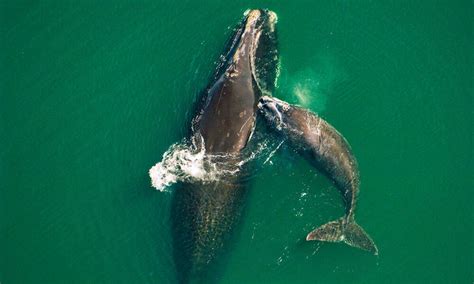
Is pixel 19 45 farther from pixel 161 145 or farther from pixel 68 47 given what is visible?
pixel 161 145

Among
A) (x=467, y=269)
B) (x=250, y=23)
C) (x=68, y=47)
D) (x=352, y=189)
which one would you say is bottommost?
(x=467, y=269)

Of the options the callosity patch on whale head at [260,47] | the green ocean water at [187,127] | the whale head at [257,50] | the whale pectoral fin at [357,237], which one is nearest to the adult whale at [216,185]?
the whale head at [257,50]

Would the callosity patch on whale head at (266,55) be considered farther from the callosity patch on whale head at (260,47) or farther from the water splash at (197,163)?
the water splash at (197,163)

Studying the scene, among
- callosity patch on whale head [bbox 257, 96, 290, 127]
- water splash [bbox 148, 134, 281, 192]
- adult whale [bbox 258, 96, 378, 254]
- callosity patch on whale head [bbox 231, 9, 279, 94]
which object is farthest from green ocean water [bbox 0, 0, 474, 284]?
callosity patch on whale head [bbox 257, 96, 290, 127]

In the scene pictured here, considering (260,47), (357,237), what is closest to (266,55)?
(260,47)

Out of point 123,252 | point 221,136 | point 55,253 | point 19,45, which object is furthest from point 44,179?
point 221,136

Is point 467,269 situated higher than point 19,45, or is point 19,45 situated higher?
point 19,45

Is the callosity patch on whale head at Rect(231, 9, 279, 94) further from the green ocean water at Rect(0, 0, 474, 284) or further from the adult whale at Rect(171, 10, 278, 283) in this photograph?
the green ocean water at Rect(0, 0, 474, 284)
